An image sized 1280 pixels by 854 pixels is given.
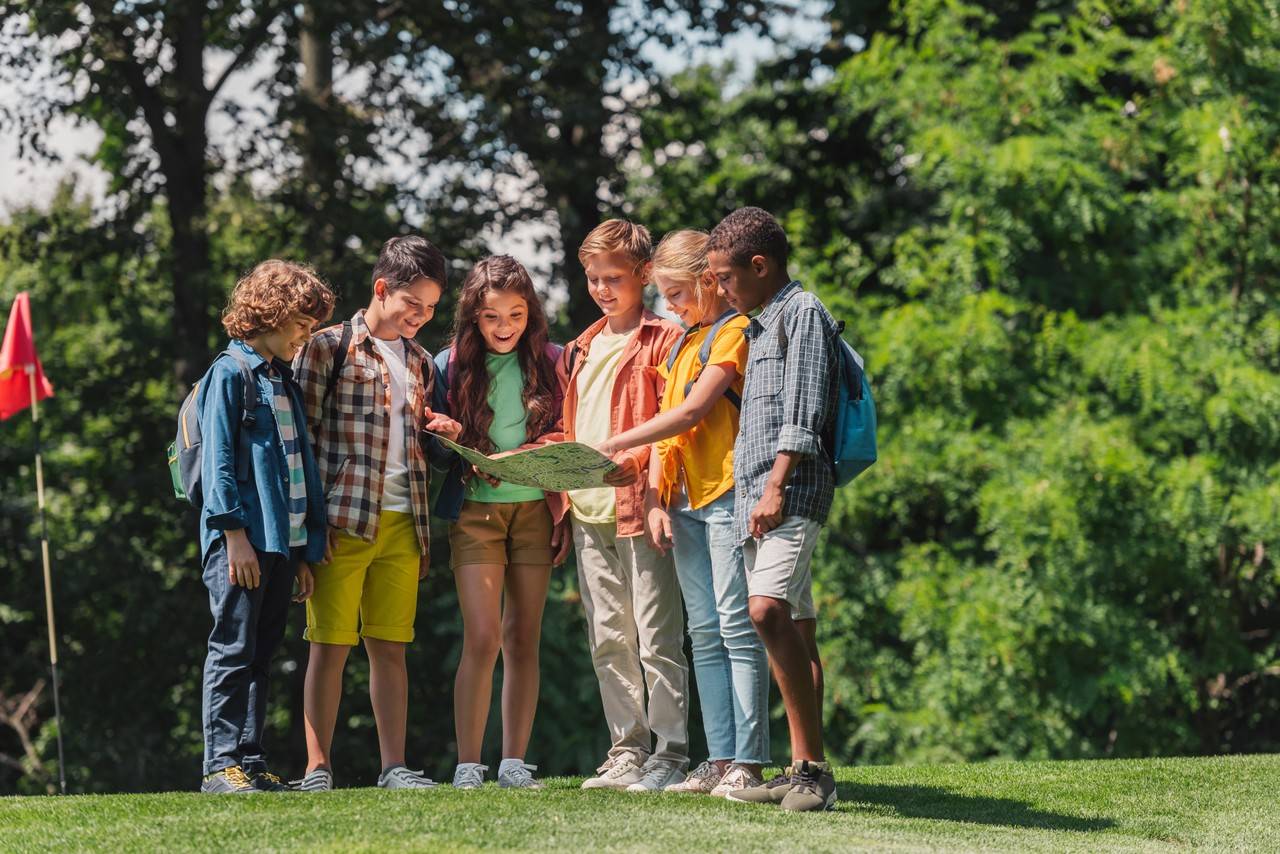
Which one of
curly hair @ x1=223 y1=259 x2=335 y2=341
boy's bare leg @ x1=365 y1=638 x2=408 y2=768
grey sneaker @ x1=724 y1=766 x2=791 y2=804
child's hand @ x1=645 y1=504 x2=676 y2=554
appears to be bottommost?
grey sneaker @ x1=724 y1=766 x2=791 y2=804

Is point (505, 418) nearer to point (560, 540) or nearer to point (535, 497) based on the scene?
point (535, 497)

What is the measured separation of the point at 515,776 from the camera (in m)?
5.61

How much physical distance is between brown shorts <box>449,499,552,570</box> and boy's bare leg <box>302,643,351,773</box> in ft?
1.83

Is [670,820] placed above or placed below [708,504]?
below

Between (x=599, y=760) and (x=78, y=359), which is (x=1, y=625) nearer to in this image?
(x=78, y=359)

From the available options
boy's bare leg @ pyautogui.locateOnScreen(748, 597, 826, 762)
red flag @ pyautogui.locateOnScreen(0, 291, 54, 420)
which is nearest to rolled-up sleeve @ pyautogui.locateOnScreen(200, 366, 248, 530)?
boy's bare leg @ pyautogui.locateOnScreen(748, 597, 826, 762)

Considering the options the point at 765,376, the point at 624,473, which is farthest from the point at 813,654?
the point at 765,376

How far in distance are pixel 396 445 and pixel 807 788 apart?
192cm

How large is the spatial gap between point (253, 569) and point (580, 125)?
10.4m

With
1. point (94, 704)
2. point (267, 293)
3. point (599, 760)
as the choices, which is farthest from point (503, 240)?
point (267, 293)

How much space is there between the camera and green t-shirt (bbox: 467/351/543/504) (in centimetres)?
564

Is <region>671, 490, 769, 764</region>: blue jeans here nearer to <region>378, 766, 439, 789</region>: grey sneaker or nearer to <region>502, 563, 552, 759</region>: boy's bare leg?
<region>502, 563, 552, 759</region>: boy's bare leg

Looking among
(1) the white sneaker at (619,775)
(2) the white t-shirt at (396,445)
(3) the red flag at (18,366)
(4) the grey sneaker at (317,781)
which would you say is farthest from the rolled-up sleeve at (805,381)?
(3) the red flag at (18,366)

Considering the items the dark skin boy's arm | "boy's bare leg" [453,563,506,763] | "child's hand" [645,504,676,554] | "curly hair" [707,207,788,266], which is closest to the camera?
the dark skin boy's arm
